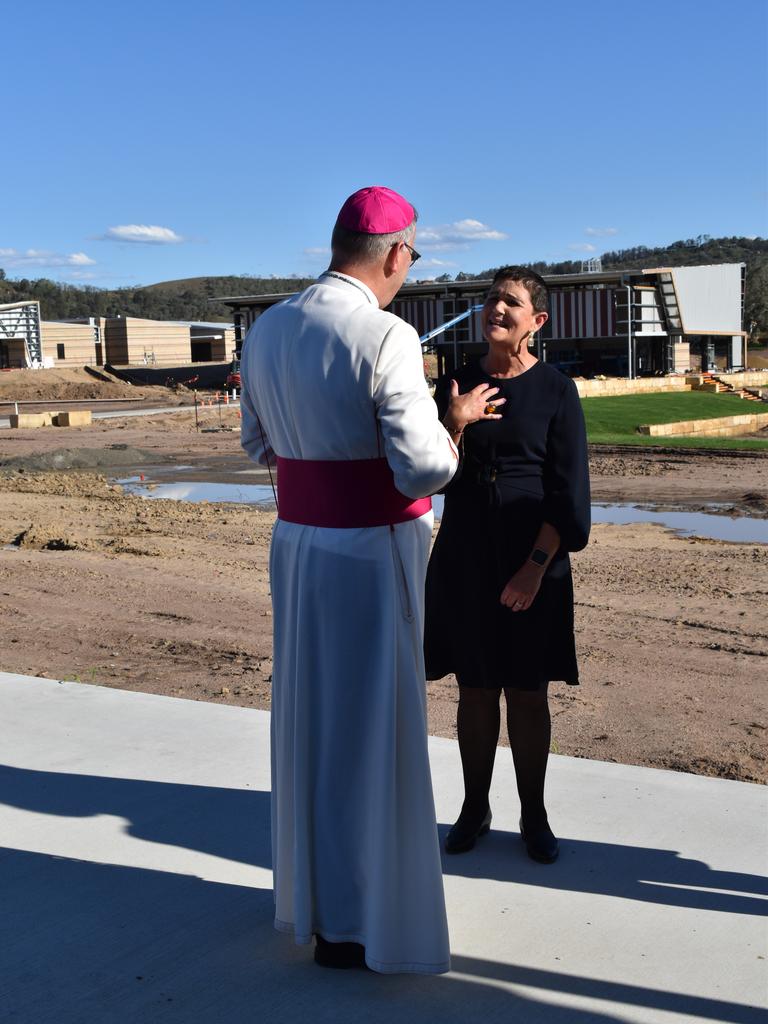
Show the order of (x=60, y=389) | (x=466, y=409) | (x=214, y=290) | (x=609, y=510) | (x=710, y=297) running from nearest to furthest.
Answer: (x=466, y=409) → (x=609, y=510) → (x=60, y=389) → (x=710, y=297) → (x=214, y=290)

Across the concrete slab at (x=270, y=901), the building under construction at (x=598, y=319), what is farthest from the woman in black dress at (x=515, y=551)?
the building under construction at (x=598, y=319)

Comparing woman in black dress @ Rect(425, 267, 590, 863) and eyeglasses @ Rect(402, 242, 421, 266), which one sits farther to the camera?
woman in black dress @ Rect(425, 267, 590, 863)

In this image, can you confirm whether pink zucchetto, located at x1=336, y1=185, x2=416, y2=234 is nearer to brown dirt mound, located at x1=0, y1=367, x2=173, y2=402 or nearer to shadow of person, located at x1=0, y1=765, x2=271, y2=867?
shadow of person, located at x1=0, y1=765, x2=271, y2=867

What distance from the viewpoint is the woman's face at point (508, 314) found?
368 cm

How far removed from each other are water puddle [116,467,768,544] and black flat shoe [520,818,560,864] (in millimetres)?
11274

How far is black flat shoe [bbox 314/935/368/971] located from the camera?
297cm

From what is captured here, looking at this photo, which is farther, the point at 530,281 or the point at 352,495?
the point at 530,281

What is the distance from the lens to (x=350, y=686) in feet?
9.53

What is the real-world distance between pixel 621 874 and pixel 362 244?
6.86 ft

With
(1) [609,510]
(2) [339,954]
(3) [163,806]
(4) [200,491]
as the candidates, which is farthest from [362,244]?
(4) [200,491]

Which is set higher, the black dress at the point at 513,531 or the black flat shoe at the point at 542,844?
the black dress at the point at 513,531

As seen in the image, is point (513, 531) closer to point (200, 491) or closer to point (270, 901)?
point (270, 901)

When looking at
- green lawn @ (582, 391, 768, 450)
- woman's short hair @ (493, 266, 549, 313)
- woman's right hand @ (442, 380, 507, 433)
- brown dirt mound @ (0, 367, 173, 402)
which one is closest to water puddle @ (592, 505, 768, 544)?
green lawn @ (582, 391, 768, 450)

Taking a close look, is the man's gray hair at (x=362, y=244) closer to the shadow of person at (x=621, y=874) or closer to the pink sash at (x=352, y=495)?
the pink sash at (x=352, y=495)
